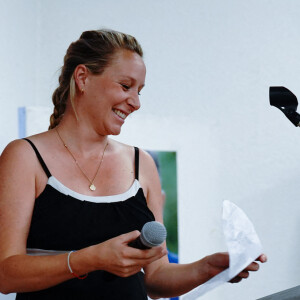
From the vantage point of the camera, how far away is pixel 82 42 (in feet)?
5.18

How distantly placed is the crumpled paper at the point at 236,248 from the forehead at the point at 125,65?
1.82 ft

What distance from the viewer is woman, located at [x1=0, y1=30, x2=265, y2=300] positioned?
126cm

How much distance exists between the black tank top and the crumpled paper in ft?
1.04

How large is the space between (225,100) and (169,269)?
54.7 inches

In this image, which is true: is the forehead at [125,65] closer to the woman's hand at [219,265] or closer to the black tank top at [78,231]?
the black tank top at [78,231]

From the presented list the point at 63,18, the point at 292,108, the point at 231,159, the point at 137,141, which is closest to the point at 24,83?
the point at 63,18

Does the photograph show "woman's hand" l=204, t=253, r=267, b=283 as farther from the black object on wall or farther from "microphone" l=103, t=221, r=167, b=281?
the black object on wall

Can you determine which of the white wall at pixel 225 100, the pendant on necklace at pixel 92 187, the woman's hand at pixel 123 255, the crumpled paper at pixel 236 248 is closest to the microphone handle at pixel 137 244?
the woman's hand at pixel 123 255

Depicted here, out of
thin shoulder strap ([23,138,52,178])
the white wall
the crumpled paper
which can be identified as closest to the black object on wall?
the crumpled paper

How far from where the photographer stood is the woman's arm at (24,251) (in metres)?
1.13

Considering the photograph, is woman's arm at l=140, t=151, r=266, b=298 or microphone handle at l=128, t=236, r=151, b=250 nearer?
microphone handle at l=128, t=236, r=151, b=250

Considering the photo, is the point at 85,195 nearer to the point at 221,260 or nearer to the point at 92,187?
the point at 92,187

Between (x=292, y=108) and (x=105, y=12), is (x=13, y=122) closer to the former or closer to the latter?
(x=105, y=12)

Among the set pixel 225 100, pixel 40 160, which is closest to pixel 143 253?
pixel 40 160
